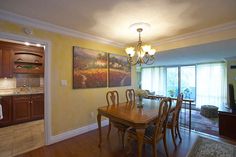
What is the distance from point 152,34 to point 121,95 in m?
2.11

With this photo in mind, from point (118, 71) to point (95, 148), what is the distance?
2.29 m

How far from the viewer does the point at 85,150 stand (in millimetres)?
2367

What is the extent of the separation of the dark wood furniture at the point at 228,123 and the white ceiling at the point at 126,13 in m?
2.08

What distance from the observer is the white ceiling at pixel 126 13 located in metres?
1.86

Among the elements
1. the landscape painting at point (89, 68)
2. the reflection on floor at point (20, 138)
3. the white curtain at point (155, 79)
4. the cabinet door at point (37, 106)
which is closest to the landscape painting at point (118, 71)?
the landscape painting at point (89, 68)

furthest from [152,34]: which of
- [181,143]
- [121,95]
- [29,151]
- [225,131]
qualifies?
[29,151]

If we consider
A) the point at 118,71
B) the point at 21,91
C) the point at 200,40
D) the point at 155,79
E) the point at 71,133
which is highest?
the point at 200,40

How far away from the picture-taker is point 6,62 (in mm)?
3680

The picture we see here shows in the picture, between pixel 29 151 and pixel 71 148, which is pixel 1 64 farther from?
pixel 71 148

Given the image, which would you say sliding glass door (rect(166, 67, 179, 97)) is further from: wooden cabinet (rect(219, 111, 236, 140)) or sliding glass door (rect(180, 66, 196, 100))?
wooden cabinet (rect(219, 111, 236, 140))

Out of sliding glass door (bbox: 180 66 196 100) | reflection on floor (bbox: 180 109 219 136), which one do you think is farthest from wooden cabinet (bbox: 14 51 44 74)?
sliding glass door (bbox: 180 66 196 100)

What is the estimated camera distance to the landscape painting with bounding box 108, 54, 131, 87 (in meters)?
3.83

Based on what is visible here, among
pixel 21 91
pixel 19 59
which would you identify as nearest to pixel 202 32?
pixel 19 59

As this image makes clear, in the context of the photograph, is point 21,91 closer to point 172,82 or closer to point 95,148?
point 95,148
